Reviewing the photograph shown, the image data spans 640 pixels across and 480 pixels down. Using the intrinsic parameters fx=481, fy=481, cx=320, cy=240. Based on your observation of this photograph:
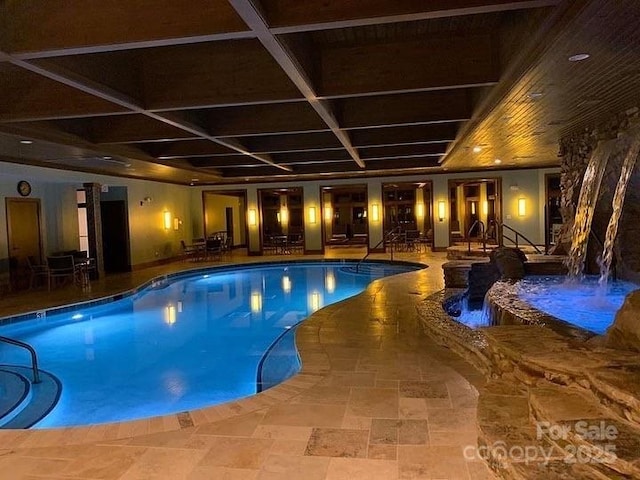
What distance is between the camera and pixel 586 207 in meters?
7.00

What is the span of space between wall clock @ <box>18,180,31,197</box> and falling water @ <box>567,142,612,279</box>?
430 inches

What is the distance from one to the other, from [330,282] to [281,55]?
8.53 meters

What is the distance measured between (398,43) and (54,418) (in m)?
4.60

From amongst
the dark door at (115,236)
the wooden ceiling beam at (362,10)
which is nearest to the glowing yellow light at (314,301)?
the dark door at (115,236)

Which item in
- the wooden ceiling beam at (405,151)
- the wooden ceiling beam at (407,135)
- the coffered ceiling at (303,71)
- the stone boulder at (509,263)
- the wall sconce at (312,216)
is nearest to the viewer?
the coffered ceiling at (303,71)

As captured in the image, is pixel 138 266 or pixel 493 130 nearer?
pixel 493 130

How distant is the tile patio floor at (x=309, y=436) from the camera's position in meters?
2.44

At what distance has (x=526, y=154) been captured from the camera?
10195 mm

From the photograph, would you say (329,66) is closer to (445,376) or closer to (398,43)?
(398,43)

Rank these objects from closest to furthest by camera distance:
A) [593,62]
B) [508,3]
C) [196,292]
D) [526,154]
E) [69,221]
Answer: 1. [508,3]
2. [593,62]
3. [526,154]
4. [196,292]
5. [69,221]

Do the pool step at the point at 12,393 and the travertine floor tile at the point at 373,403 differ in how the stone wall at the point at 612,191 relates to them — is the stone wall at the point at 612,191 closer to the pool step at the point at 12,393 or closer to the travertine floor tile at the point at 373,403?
the travertine floor tile at the point at 373,403

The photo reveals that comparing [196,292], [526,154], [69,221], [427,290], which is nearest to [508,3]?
[427,290]

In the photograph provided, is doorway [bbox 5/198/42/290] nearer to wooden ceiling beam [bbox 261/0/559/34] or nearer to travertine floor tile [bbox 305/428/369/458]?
wooden ceiling beam [bbox 261/0/559/34]

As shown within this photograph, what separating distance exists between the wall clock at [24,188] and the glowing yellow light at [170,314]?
4386 mm
